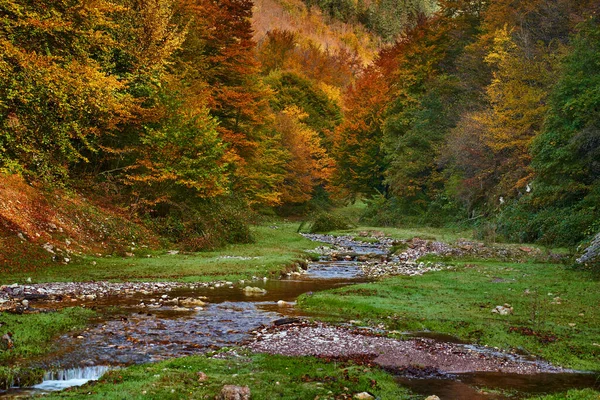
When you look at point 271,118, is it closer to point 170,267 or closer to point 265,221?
point 265,221

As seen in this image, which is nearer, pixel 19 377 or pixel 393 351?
pixel 19 377

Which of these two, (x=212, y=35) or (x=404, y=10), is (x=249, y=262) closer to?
(x=212, y=35)

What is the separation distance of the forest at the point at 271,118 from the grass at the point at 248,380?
14.3 metres

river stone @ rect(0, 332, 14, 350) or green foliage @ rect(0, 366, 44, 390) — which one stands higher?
river stone @ rect(0, 332, 14, 350)

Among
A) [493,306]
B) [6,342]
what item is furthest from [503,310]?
[6,342]

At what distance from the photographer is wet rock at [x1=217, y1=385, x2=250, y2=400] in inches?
329

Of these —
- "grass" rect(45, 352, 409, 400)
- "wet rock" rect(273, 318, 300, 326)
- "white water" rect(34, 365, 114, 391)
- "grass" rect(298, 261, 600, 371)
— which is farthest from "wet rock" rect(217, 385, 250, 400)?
"grass" rect(298, 261, 600, 371)

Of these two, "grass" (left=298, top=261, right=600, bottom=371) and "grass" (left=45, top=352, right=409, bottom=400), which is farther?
"grass" (left=298, top=261, right=600, bottom=371)

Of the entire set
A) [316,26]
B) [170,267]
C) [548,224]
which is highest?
[316,26]

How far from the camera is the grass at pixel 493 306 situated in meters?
12.3

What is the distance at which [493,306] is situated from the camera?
16281 millimetres

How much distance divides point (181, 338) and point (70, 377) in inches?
114

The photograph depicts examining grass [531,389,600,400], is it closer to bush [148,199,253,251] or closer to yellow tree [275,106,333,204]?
bush [148,199,253,251]

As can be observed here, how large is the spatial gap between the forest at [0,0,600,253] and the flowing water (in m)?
9.39
